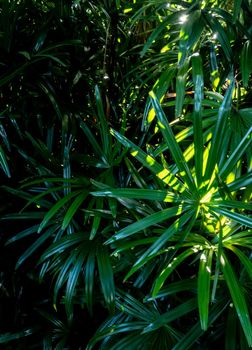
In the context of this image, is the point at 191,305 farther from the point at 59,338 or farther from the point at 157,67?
the point at 157,67

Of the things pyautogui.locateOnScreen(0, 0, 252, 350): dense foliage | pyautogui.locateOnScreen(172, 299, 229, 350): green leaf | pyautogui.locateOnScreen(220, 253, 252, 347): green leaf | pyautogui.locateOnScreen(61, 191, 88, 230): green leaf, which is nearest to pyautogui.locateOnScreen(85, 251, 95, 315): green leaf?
pyautogui.locateOnScreen(0, 0, 252, 350): dense foliage

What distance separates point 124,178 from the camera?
1268 millimetres

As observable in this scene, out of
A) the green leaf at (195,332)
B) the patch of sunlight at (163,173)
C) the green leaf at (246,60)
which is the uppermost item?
the green leaf at (246,60)

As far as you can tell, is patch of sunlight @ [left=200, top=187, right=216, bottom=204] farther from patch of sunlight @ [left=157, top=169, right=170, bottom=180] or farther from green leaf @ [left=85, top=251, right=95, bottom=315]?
green leaf @ [left=85, top=251, right=95, bottom=315]

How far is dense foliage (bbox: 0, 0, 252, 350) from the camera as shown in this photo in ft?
2.91

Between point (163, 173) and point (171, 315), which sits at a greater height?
point (163, 173)

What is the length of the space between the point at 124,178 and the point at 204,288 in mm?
548

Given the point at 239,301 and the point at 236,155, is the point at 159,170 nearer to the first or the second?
the point at 236,155

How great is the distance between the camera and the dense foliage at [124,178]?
0.89 metres

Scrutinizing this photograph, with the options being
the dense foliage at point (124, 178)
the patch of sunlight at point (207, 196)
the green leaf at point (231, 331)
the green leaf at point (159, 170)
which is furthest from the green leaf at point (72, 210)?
the green leaf at point (231, 331)

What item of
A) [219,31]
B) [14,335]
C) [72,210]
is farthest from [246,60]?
[14,335]

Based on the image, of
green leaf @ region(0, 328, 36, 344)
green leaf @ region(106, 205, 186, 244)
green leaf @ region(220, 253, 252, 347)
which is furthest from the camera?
green leaf @ region(0, 328, 36, 344)

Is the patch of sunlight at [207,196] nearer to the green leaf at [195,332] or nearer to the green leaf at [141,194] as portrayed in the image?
the green leaf at [141,194]

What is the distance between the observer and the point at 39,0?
1.43 metres
